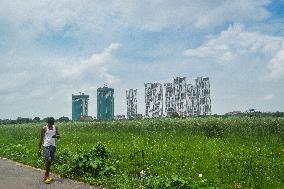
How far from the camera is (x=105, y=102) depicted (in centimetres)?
16050

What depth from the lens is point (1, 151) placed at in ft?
89.4

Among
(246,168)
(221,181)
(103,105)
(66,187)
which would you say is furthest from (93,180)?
(103,105)

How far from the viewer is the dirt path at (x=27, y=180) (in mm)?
13050

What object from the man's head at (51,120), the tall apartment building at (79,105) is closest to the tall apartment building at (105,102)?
the tall apartment building at (79,105)

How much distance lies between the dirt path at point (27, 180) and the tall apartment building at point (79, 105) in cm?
15165

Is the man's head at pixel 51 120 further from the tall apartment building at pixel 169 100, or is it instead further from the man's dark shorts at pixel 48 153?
the tall apartment building at pixel 169 100

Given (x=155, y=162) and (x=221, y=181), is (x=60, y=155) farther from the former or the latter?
(x=221, y=181)

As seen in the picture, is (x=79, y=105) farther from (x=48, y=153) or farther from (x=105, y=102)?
(x=48, y=153)

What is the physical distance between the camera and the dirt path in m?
13.1

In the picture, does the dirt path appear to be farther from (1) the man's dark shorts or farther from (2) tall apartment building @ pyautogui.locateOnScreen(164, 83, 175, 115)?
(2) tall apartment building @ pyautogui.locateOnScreen(164, 83, 175, 115)

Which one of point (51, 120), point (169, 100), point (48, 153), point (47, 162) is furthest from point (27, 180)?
point (169, 100)

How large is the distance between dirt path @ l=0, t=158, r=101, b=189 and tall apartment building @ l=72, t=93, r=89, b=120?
152m

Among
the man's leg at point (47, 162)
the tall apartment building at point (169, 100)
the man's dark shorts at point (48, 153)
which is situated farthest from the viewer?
the tall apartment building at point (169, 100)

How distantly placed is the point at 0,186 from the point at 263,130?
79.2 ft
